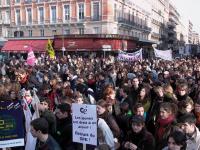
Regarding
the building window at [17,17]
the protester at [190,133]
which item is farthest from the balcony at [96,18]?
the protester at [190,133]

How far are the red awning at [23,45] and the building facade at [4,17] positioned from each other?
356 inches

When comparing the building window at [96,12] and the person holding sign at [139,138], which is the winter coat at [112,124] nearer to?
the person holding sign at [139,138]

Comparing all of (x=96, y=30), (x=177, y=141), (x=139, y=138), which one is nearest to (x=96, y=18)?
(x=96, y=30)

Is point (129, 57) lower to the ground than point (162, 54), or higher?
lower

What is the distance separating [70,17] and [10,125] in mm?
49254

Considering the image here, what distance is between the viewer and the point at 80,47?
44.3 metres

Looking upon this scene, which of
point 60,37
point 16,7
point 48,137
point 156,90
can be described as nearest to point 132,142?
point 48,137

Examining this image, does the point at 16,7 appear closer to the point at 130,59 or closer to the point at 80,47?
the point at 80,47

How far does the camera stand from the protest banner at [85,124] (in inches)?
194

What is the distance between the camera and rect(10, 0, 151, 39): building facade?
50875mm

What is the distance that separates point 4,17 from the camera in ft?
199

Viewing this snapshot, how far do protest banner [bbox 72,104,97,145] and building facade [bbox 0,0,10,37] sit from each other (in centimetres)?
5566

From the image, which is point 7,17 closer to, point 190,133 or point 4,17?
point 4,17

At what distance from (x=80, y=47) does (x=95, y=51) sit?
1921 millimetres
